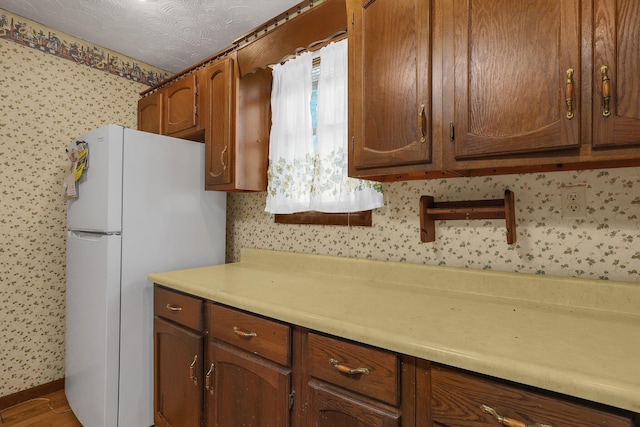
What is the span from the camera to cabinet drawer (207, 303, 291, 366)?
111 centimetres

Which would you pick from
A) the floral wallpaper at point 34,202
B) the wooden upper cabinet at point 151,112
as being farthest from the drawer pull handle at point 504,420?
the floral wallpaper at point 34,202

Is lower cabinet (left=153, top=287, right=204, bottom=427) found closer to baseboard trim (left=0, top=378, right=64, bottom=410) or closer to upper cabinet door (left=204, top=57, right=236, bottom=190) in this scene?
upper cabinet door (left=204, top=57, right=236, bottom=190)

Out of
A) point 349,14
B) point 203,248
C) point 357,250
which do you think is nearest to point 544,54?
point 349,14

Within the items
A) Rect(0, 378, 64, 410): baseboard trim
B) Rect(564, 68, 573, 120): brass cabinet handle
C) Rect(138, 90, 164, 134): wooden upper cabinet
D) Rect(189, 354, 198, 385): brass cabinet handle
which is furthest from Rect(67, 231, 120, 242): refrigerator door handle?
Rect(564, 68, 573, 120): brass cabinet handle

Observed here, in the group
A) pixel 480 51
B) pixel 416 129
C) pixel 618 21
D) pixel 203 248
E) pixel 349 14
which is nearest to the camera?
pixel 618 21

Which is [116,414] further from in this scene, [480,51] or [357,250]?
[480,51]

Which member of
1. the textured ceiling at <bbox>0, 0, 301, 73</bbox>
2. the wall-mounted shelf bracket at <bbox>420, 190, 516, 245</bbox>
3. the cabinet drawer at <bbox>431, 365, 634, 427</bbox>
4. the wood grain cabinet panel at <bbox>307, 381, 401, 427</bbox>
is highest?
the textured ceiling at <bbox>0, 0, 301, 73</bbox>

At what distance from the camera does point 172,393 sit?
1.61 m

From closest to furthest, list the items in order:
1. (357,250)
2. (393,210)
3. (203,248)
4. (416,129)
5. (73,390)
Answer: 1. (416,129)
2. (393,210)
3. (357,250)
4. (73,390)
5. (203,248)

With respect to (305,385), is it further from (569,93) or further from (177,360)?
(569,93)

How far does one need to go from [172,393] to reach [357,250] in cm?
117

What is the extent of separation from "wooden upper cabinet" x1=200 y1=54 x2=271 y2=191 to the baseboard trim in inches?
68.9

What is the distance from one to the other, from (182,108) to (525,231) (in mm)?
2113

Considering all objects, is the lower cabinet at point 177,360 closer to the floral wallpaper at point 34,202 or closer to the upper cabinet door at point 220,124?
the upper cabinet door at point 220,124
